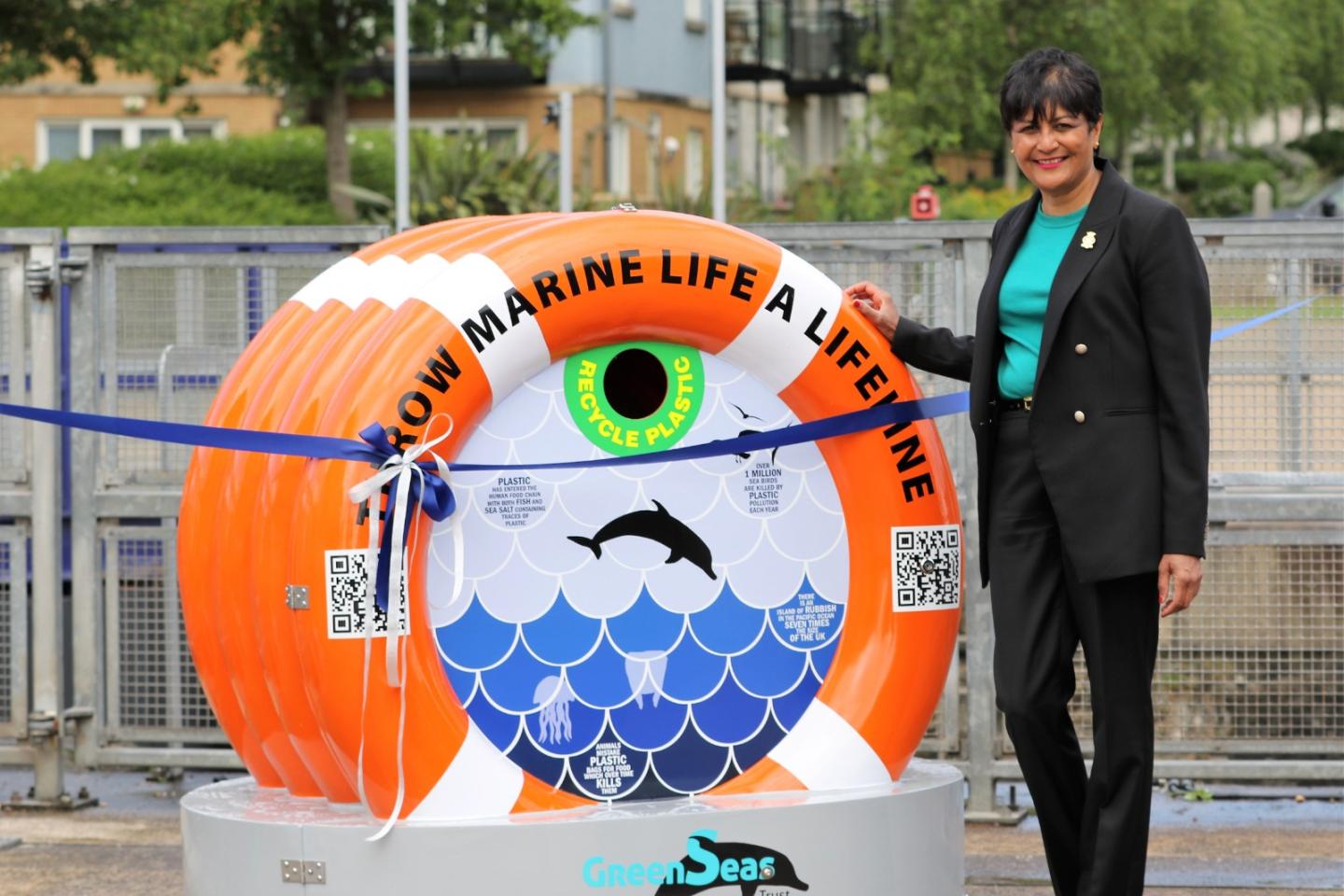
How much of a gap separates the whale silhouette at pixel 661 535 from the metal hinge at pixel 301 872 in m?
0.83

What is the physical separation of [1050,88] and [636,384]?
3.50 feet

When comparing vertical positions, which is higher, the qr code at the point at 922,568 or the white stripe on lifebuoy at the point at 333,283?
the white stripe on lifebuoy at the point at 333,283

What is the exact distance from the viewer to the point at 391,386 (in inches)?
159

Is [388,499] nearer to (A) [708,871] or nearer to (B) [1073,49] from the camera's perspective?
(A) [708,871]

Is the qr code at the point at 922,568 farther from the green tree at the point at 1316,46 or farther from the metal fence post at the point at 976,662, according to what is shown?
the green tree at the point at 1316,46

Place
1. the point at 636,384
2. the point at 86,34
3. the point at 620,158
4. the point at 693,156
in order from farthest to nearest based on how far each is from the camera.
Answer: the point at 693,156 < the point at 620,158 < the point at 86,34 < the point at 636,384

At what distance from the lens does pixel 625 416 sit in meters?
4.38

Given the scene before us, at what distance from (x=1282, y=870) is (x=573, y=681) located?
7.68 ft

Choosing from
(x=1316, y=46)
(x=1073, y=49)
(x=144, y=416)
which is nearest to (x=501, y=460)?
(x=144, y=416)

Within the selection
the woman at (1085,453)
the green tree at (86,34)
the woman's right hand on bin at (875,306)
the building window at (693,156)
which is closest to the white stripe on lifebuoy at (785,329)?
the woman's right hand on bin at (875,306)

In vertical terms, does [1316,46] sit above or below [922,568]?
above

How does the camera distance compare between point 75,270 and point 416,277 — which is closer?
point 416,277

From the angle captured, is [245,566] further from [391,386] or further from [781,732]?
[781,732]

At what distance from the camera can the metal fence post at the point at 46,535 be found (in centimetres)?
633
